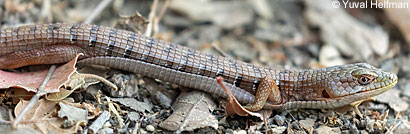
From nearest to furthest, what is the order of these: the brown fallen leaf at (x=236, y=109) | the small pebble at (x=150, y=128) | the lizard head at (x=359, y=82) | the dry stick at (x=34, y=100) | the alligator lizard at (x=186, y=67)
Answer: the dry stick at (x=34, y=100), the small pebble at (x=150, y=128), the brown fallen leaf at (x=236, y=109), the alligator lizard at (x=186, y=67), the lizard head at (x=359, y=82)

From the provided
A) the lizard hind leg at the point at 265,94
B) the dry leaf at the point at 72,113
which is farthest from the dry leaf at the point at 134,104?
the lizard hind leg at the point at 265,94

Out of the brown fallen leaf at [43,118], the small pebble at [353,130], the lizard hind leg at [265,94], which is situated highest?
the lizard hind leg at [265,94]

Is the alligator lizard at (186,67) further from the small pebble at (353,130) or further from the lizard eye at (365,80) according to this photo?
the small pebble at (353,130)

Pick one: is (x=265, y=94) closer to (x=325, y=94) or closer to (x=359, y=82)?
(x=325, y=94)

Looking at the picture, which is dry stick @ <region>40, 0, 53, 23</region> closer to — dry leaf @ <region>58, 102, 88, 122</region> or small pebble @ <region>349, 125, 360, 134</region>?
dry leaf @ <region>58, 102, 88, 122</region>

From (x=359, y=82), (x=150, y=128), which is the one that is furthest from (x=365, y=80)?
(x=150, y=128)

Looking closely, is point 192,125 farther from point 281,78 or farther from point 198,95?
point 281,78
